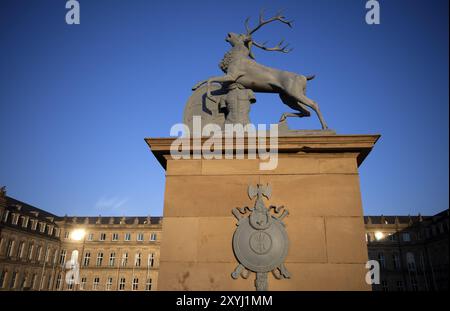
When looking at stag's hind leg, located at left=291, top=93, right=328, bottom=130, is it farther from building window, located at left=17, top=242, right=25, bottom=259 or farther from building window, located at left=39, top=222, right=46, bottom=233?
building window, located at left=39, top=222, right=46, bottom=233

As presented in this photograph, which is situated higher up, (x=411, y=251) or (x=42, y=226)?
(x=42, y=226)

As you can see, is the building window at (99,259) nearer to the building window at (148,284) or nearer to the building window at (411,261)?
the building window at (148,284)

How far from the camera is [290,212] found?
564 cm

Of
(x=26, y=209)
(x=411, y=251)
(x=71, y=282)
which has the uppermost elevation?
(x=26, y=209)

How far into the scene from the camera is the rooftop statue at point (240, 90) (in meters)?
6.72

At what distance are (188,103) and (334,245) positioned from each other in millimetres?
4117

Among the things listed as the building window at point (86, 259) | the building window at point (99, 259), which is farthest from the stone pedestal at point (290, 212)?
the building window at point (86, 259)

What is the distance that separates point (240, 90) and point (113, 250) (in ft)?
232

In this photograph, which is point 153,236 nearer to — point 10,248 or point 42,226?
point 42,226

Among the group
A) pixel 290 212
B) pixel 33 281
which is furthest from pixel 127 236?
pixel 290 212

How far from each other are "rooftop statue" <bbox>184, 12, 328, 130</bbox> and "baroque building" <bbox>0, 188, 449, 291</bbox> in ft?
191

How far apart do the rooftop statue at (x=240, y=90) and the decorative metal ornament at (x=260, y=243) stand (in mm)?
2032

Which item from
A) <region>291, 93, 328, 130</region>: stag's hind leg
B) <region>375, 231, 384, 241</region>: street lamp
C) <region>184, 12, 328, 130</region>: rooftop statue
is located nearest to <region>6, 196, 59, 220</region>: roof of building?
<region>184, 12, 328, 130</region>: rooftop statue
